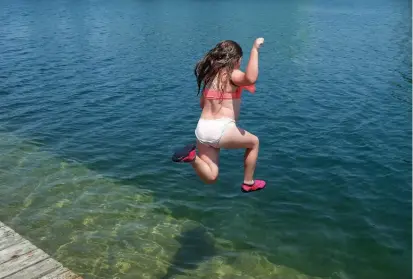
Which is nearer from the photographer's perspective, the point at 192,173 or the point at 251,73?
the point at 251,73

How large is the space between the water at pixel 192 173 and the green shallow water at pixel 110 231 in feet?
→ 0.14

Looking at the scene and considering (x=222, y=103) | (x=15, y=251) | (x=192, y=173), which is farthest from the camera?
(x=192, y=173)

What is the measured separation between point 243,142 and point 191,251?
205 inches

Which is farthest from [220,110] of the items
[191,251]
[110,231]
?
[110,231]

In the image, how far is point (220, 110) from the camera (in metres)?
7.50

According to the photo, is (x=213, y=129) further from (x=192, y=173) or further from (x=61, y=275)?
(x=192, y=173)

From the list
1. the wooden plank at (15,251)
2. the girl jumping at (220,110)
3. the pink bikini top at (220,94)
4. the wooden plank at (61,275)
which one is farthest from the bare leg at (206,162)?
the wooden plank at (15,251)

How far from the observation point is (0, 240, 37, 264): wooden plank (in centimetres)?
980

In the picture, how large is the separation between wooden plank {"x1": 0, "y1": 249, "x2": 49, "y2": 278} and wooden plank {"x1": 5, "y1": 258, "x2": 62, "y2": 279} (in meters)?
0.11

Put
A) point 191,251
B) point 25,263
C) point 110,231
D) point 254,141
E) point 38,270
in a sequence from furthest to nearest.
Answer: point 110,231
point 191,251
point 25,263
point 38,270
point 254,141

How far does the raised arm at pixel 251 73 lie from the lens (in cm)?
679

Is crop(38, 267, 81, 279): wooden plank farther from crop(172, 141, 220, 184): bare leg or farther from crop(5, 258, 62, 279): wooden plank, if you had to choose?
crop(172, 141, 220, 184): bare leg

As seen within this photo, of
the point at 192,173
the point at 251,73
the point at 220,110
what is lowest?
the point at 192,173

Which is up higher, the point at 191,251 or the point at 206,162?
the point at 206,162
